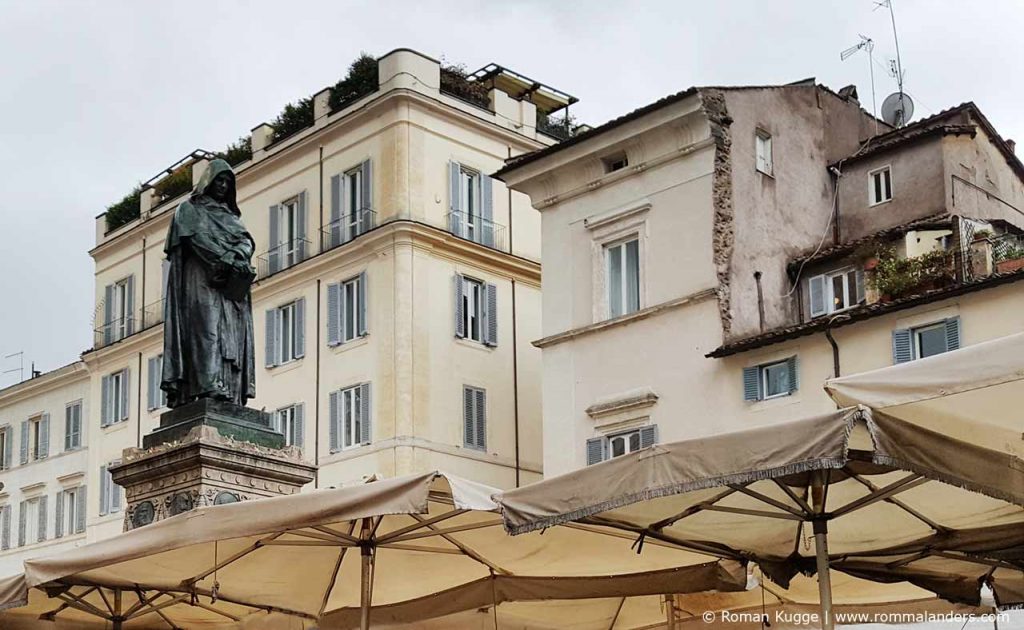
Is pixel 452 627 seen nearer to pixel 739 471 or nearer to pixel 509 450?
pixel 739 471

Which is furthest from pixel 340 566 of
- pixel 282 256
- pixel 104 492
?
pixel 104 492

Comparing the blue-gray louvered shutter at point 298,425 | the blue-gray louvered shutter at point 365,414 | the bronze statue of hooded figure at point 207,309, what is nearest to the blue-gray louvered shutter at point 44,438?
the blue-gray louvered shutter at point 298,425

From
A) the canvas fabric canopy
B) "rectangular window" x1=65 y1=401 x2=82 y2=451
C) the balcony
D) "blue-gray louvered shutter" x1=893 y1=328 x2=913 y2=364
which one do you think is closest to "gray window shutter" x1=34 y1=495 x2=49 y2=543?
"rectangular window" x1=65 y1=401 x2=82 y2=451

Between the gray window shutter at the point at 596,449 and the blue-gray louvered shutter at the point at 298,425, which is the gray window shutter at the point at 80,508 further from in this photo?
the gray window shutter at the point at 596,449

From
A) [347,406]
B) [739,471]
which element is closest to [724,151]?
[347,406]

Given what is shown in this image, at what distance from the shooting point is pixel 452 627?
1170 centimetres

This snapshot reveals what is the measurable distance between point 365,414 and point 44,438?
1598cm

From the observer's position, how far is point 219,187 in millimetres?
13008

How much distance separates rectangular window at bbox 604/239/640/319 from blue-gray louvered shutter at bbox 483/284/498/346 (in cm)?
528

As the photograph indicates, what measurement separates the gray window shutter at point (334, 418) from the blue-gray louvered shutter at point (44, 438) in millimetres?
14433

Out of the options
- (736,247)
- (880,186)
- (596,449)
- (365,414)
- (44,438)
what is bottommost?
(596,449)

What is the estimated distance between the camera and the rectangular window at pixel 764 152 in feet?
92.4

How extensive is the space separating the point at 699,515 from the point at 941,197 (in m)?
19.0

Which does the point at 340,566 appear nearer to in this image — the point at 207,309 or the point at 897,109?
the point at 207,309
